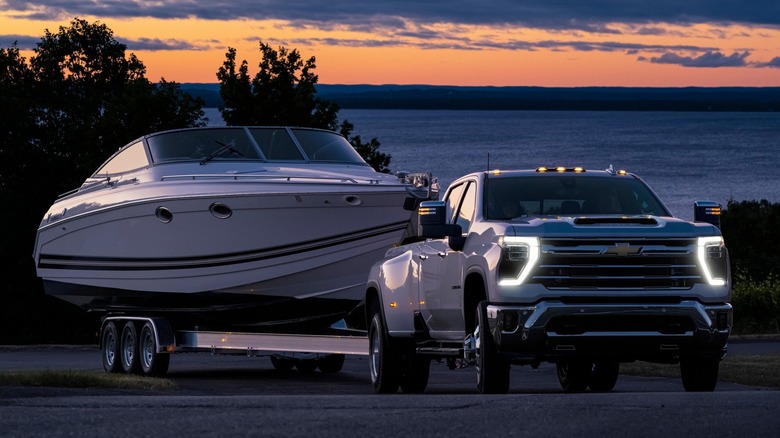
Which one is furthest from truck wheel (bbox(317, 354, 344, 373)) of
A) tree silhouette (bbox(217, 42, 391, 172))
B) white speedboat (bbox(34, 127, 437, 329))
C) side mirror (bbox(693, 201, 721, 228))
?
tree silhouette (bbox(217, 42, 391, 172))

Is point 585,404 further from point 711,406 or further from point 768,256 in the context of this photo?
point 768,256

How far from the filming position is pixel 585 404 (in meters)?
11.5

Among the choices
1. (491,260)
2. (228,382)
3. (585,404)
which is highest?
(491,260)

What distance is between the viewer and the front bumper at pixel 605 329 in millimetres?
13086

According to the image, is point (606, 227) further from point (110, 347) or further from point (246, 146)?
point (110, 347)

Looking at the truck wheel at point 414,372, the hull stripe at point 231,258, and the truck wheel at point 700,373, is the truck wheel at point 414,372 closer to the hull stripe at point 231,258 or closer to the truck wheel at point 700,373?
the truck wheel at point 700,373

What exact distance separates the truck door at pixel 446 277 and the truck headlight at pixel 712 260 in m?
2.23

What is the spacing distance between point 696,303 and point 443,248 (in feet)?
8.97

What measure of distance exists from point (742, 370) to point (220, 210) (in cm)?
764

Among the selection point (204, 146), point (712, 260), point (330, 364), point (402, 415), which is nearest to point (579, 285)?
point (712, 260)

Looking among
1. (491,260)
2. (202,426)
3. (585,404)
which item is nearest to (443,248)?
(491,260)

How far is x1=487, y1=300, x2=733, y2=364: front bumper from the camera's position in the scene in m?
13.1

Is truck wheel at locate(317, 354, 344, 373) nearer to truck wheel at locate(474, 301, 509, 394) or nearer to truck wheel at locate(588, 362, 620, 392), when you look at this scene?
truck wheel at locate(588, 362, 620, 392)

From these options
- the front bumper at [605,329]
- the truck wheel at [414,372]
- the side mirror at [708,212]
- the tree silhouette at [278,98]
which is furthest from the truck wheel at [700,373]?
the tree silhouette at [278,98]
